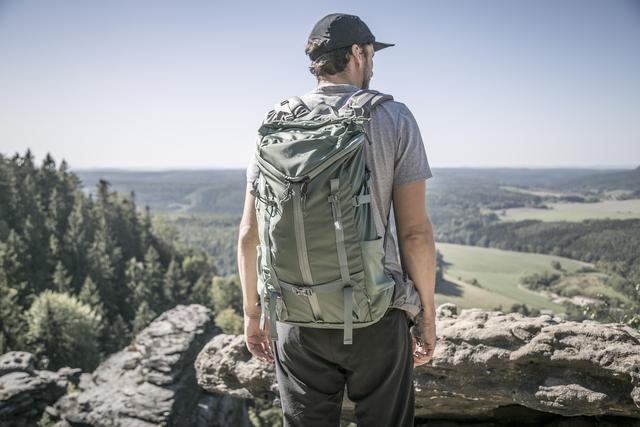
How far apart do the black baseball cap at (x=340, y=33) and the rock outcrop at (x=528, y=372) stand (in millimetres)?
3910

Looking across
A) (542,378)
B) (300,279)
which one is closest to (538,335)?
(542,378)

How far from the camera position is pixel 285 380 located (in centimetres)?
292

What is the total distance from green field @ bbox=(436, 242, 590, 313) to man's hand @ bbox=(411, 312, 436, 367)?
55.8 feet

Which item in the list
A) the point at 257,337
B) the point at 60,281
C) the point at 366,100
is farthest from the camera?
the point at 60,281

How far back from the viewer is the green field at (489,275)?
2369 cm

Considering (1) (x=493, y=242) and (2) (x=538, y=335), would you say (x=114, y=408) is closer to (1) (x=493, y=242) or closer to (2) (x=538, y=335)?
(2) (x=538, y=335)

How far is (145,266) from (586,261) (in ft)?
232

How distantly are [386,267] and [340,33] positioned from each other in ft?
4.73

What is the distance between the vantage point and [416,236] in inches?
108

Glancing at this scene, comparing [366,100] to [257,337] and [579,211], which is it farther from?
[579,211]

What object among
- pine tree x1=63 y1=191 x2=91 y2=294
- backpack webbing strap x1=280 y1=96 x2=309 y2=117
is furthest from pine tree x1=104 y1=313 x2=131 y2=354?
backpack webbing strap x1=280 y1=96 x2=309 y2=117

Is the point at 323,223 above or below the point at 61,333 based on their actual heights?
above

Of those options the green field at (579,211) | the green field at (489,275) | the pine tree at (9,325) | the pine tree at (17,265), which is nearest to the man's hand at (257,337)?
the green field at (579,211)

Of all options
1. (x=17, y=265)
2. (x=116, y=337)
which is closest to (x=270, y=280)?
(x=116, y=337)
